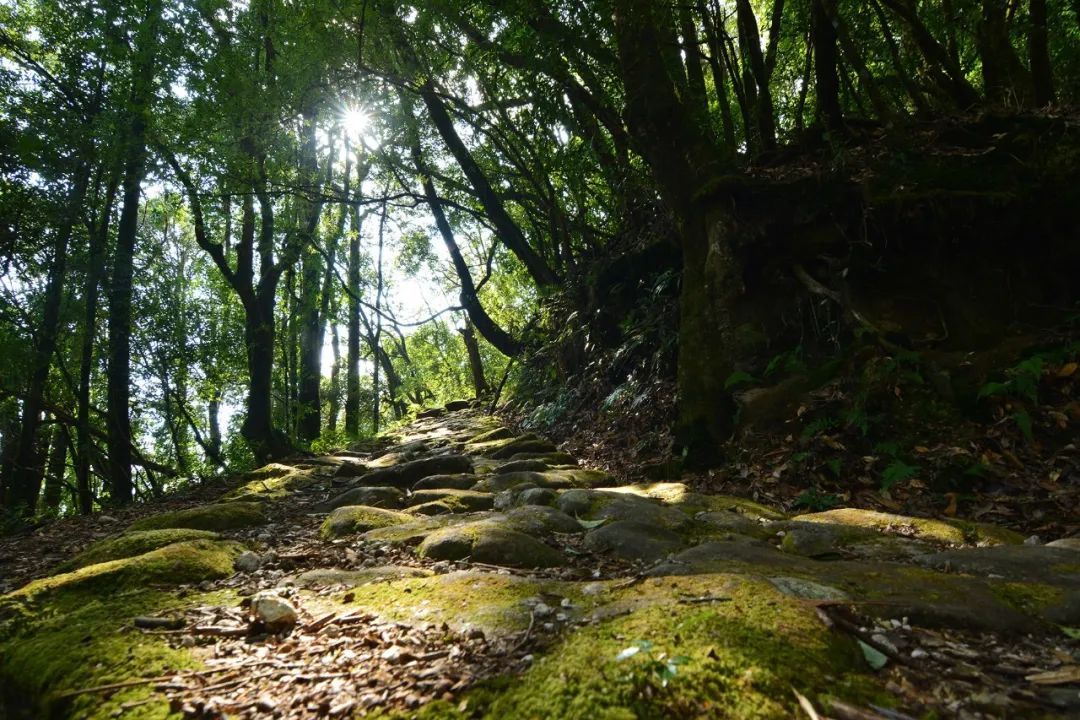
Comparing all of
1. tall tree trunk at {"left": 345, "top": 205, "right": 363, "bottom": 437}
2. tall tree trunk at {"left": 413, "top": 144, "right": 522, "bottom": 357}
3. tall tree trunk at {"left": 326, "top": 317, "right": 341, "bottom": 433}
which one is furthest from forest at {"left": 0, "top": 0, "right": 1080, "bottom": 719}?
tall tree trunk at {"left": 326, "top": 317, "right": 341, "bottom": 433}

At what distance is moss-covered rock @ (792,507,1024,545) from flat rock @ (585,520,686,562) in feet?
3.12

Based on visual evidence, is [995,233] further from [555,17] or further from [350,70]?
[350,70]

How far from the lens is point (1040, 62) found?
268 inches

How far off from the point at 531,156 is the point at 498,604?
9.74 m

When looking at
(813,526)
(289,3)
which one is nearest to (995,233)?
(813,526)

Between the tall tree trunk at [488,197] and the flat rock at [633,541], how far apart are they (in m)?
9.05

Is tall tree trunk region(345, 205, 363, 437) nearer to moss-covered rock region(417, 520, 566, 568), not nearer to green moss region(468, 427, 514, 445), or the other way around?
green moss region(468, 427, 514, 445)

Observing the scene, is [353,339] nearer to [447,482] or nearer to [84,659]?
[447,482]

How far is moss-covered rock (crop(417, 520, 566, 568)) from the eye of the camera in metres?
2.80

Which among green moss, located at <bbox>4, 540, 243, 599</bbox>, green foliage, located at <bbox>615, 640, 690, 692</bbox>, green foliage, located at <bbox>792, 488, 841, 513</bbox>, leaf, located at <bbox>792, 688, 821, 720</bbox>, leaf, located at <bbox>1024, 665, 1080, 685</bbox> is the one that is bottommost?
green foliage, located at <bbox>792, 488, 841, 513</bbox>

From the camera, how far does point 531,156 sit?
1059 centimetres

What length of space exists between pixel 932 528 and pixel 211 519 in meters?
4.67

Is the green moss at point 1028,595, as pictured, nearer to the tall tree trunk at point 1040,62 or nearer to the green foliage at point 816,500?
the green foliage at point 816,500

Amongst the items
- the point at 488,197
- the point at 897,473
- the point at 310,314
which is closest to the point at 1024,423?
the point at 897,473
